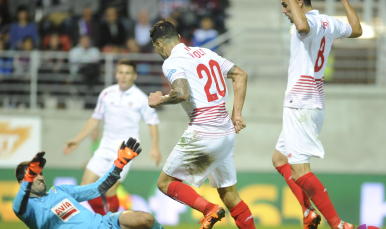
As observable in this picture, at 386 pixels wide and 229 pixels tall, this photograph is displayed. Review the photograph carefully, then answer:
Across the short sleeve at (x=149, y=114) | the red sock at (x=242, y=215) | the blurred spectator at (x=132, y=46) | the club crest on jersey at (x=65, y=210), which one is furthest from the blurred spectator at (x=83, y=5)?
the red sock at (x=242, y=215)

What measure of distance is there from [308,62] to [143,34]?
7.77 metres

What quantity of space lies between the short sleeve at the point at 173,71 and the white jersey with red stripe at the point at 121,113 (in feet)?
8.94

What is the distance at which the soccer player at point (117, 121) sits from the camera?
6.96m

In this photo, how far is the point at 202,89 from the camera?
4.61 meters

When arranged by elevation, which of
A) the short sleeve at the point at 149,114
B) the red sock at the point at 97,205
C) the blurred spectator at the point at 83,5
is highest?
the blurred spectator at the point at 83,5

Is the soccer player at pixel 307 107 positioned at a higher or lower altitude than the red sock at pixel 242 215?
higher

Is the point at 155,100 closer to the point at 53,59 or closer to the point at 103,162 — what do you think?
the point at 103,162

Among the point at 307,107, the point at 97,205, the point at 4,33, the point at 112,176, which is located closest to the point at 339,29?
the point at 307,107

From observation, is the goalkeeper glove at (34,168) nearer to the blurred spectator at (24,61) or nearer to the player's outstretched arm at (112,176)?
the player's outstretched arm at (112,176)

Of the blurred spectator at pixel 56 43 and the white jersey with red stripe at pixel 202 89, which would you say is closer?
the white jersey with red stripe at pixel 202 89

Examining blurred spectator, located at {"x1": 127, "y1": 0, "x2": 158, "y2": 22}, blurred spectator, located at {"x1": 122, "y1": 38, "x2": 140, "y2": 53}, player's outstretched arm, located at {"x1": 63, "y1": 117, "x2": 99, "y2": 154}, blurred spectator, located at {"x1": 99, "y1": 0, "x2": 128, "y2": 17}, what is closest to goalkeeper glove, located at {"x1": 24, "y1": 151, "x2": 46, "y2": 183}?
player's outstretched arm, located at {"x1": 63, "y1": 117, "x2": 99, "y2": 154}

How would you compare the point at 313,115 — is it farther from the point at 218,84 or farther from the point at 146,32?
the point at 146,32

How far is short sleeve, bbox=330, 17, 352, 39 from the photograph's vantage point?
193 inches

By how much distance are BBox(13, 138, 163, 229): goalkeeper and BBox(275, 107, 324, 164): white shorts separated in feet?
4.88
